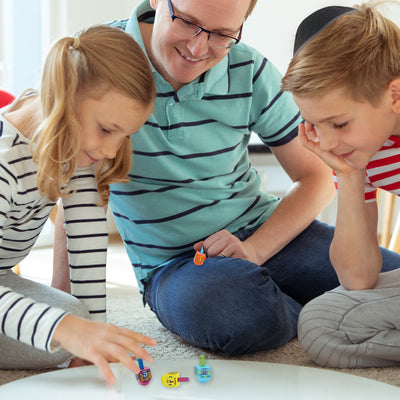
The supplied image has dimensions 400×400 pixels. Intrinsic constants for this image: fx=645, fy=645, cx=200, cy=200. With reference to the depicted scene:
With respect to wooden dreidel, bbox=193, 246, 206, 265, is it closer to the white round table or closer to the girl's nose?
the white round table

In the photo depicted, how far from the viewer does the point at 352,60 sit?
3.60ft

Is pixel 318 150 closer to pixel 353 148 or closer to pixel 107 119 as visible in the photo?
pixel 353 148

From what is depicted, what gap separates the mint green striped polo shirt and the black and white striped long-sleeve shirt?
0.42ft

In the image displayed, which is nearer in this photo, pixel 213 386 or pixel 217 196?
pixel 213 386

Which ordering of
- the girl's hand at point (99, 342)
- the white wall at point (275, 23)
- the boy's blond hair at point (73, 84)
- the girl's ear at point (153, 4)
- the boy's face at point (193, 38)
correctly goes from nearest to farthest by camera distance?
1. the girl's hand at point (99, 342)
2. the boy's blond hair at point (73, 84)
3. the boy's face at point (193, 38)
4. the girl's ear at point (153, 4)
5. the white wall at point (275, 23)

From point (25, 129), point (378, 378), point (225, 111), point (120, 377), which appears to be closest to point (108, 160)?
point (25, 129)

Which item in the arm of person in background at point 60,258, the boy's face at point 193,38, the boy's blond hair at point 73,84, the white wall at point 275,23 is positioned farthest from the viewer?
the white wall at point 275,23

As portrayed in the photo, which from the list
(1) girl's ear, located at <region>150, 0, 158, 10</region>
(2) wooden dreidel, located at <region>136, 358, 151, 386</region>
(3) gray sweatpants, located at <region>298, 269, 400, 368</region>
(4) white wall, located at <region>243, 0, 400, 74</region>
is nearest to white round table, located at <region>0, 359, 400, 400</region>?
(2) wooden dreidel, located at <region>136, 358, 151, 386</region>

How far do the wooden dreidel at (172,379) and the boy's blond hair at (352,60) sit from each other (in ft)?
1.70

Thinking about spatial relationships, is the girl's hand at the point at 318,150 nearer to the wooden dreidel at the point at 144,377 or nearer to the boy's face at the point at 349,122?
the boy's face at the point at 349,122

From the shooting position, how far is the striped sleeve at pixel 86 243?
48.6 inches

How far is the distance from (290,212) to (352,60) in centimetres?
42

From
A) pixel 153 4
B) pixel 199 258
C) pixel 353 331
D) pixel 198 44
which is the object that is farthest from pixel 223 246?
pixel 153 4

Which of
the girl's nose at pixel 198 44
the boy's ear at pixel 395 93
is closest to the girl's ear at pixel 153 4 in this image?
the girl's nose at pixel 198 44
